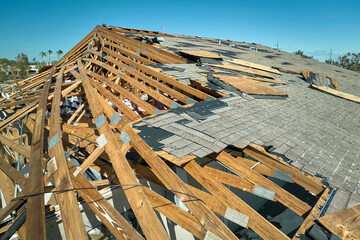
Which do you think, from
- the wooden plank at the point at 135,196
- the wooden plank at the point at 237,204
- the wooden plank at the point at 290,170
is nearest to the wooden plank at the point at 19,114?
the wooden plank at the point at 135,196

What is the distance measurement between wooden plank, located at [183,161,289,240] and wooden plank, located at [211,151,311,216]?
0.52 metres

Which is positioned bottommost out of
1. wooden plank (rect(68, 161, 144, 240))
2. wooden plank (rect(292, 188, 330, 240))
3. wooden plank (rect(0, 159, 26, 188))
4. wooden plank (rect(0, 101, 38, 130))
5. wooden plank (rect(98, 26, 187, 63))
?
wooden plank (rect(292, 188, 330, 240))

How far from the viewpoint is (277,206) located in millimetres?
10070

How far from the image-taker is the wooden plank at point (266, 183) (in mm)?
3316

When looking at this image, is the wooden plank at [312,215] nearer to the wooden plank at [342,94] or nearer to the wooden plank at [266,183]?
the wooden plank at [266,183]

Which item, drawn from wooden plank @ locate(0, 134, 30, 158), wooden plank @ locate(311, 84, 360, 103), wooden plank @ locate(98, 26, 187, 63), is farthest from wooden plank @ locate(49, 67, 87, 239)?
wooden plank @ locate(311, 84, 360, 103)

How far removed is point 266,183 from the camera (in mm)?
3623

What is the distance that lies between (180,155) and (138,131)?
3.97 feet

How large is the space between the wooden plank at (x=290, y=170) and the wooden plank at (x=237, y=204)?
1218 millimetres

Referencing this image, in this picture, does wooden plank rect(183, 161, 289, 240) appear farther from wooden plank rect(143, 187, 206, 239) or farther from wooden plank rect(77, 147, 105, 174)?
wooden plank rect(77, 147, 105, 174)

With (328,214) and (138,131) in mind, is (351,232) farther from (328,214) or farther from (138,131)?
(138,131)

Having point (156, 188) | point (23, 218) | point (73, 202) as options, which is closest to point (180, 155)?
point (73, 202)

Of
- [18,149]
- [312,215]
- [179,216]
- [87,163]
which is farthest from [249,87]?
[18,149]

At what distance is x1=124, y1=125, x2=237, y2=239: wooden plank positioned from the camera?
2.46 metres
